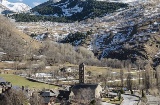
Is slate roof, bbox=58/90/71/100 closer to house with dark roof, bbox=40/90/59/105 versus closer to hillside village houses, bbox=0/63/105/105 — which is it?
hillside village houses, bbox=0/63/105/105

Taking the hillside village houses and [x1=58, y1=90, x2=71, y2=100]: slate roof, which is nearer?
the hillside village houses

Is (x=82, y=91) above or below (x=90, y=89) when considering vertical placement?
below

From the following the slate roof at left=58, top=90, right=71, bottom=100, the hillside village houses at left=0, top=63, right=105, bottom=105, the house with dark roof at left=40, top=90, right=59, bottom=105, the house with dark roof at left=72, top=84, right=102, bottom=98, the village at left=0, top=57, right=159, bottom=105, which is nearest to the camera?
the house with dark roof at left=40, top=90, right=59, bottom=105

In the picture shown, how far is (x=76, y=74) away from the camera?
149m

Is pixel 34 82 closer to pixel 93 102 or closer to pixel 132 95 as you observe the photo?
pixel 132 95

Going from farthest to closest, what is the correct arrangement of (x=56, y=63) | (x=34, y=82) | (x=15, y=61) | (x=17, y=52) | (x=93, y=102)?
(x=17, y=52) < (x=56, y=63) < (x=15, y=61) < (x=34, y=82) < (x=93, y=102)

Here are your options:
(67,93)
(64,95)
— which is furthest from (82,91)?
(64,95)

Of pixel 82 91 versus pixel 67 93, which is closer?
pixel 67 93

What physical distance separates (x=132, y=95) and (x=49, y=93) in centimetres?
3552

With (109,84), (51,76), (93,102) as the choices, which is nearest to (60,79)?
(51,76)

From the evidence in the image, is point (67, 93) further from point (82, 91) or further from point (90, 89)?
point (90, 89)

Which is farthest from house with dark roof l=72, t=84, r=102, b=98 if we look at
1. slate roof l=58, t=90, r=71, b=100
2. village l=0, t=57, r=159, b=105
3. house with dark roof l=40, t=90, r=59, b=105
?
house with dark roof l=40, t=90, r=59, b=105

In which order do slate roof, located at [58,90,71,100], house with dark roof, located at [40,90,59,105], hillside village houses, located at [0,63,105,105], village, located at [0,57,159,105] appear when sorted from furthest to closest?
1. slate roof, located at [58,90,71,100]
2. village, located at [0,57,159,105]
3. hillside village houses, located at [0,63,105,105]
4. house with dark roof, located at [40,90,59,105]

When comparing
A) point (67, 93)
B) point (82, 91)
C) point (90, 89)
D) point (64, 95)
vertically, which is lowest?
point (64, 95)
